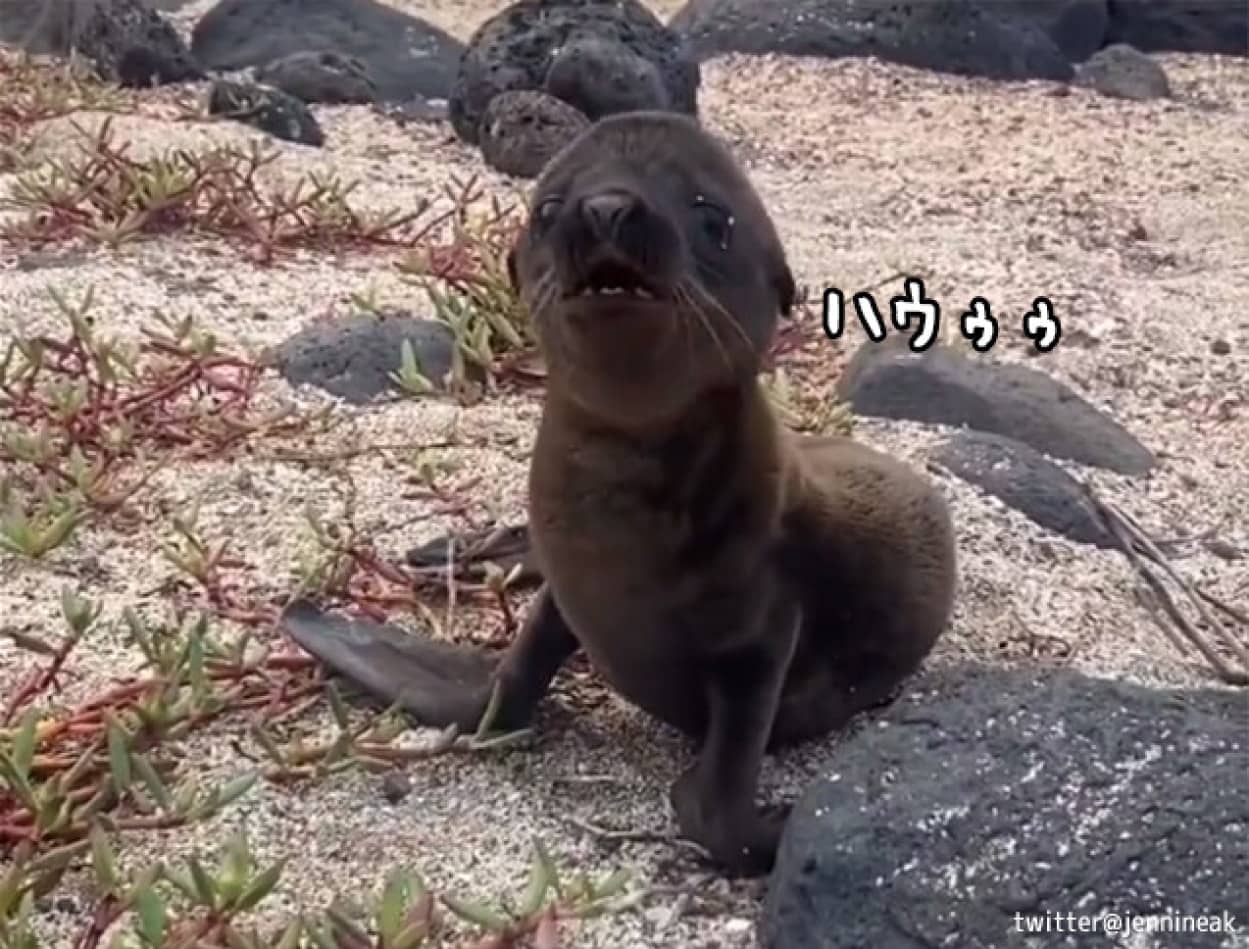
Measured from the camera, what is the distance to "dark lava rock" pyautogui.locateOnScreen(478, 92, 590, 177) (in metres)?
6.64

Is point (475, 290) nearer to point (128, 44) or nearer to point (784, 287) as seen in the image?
point (784, 287)

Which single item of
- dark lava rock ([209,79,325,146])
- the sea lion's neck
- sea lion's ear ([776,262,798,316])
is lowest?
dark lava rock ([209,79,325,146])

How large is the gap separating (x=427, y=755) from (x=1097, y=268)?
3519 mm

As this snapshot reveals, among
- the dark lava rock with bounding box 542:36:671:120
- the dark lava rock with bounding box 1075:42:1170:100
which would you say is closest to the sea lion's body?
the dark lava rock with bounding box 542:36:671:120

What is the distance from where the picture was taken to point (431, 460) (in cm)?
393

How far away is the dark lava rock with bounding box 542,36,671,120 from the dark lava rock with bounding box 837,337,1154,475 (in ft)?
8.77

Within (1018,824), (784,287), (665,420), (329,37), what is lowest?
(329,37)

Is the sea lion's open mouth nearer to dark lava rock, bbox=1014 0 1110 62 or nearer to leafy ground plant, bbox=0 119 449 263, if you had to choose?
leafy ground plant, bbox=0 119 449 263

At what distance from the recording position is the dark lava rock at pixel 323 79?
25.4ft

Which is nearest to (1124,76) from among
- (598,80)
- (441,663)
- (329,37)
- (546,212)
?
(598,80)

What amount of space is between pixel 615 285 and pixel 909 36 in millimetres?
6598

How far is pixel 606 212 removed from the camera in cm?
232

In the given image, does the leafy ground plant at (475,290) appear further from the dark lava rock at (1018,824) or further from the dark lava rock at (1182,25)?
the dark lava rock at (1182,25)

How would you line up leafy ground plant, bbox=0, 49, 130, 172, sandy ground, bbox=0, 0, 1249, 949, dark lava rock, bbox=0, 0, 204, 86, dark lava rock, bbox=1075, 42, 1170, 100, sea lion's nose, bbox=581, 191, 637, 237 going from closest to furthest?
sea lion's nose, bbox=581, 191, 637, 237, sandy ground, bbox=0, 0, 1249, 949, leafy ground plant, bbox=0, 49, 130, 172, dark lava rock, bbox=0, 0, 204, 86, dark lava rock, bbox=1075, 42, 1170, 100
